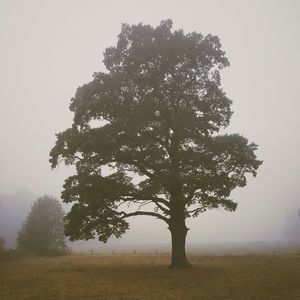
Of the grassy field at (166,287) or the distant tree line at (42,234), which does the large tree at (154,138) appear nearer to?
the grassy field at (166,287)

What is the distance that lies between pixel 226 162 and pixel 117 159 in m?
8.04

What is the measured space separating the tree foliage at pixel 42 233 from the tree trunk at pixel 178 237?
40.4 meters

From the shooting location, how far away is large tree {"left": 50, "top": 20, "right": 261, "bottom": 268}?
25.0m

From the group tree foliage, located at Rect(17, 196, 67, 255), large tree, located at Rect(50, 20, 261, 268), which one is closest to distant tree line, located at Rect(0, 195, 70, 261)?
tree foliage, located at Rect(17, 196, 67, 255)

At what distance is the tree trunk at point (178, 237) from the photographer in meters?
26.9

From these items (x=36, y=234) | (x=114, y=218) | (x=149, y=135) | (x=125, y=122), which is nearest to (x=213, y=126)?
(x=149, y=135)

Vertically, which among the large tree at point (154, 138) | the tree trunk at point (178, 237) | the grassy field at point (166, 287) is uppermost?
the large tree at point (154, 138)

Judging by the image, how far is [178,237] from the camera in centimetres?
2708

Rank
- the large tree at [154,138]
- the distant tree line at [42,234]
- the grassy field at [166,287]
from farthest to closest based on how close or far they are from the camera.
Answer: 1. the distant tree line at [42,234]
2. the large tree at [154,138]
3. the grassy field at [166,287]

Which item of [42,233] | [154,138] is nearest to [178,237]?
[154,138]

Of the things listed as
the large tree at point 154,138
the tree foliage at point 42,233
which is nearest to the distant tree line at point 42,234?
the tree foliage at point 42,233

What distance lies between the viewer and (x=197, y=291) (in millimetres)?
16609

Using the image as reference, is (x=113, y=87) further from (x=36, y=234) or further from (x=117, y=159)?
(x=36, y=234)

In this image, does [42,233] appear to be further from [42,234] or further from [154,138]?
[154,138]
